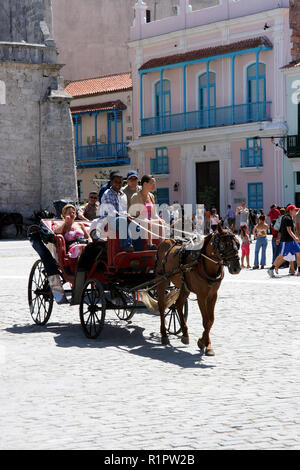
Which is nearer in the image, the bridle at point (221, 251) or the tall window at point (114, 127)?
the bridle at point (221, 251)

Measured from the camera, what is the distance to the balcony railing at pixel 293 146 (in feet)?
122

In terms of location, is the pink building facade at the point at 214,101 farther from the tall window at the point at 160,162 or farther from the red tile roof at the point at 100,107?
the red tile roof at the point at 100,107

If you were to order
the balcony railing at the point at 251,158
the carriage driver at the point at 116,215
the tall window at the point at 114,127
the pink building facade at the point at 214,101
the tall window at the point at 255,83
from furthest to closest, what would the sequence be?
the tall window at the point at 114,127, the tall window at the point at 255,83, the balcony railing at the point at 251,158, the pink building facade at the point at 214,101, the carriage driver at the point at 116,215

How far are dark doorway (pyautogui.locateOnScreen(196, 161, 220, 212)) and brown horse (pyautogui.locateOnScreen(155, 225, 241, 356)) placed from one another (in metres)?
31.7

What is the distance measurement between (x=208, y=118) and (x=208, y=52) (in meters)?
3.15

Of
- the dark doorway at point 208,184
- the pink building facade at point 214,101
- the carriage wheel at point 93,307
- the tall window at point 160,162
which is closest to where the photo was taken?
the carriage wheel at point 93,307

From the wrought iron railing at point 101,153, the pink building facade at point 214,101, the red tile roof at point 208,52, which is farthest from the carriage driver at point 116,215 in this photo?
the wrought iron railing at point 101,153

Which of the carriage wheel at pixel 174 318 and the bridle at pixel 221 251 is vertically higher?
the bridle at pixel 221 251

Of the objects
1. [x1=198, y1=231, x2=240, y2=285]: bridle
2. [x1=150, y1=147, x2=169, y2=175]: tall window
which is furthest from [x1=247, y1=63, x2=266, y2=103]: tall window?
[x1=198, y1=231, x2=240, y2=285]: bridle

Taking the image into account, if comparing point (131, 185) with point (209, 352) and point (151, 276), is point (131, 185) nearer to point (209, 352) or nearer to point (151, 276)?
point (151, 276)

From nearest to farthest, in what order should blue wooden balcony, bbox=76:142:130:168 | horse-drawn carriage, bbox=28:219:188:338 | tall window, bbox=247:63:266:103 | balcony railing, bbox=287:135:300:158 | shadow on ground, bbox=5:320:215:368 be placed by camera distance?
shadow on ground, bbox=5:320:215:368
horse-drawn carriage, bbox=28:219:188:338
balcony railing, bbox=287:135:300:158
tall window, bbox=247:63:266:103
blue wooden balcony, bbox=76:142:130:168

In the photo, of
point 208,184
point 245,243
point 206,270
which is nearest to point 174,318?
point 206,270

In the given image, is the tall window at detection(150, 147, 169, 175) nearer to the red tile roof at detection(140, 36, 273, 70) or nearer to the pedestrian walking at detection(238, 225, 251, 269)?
the red tile roof at detection(140, 36, 273, 70)

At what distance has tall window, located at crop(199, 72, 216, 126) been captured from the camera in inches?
1615
